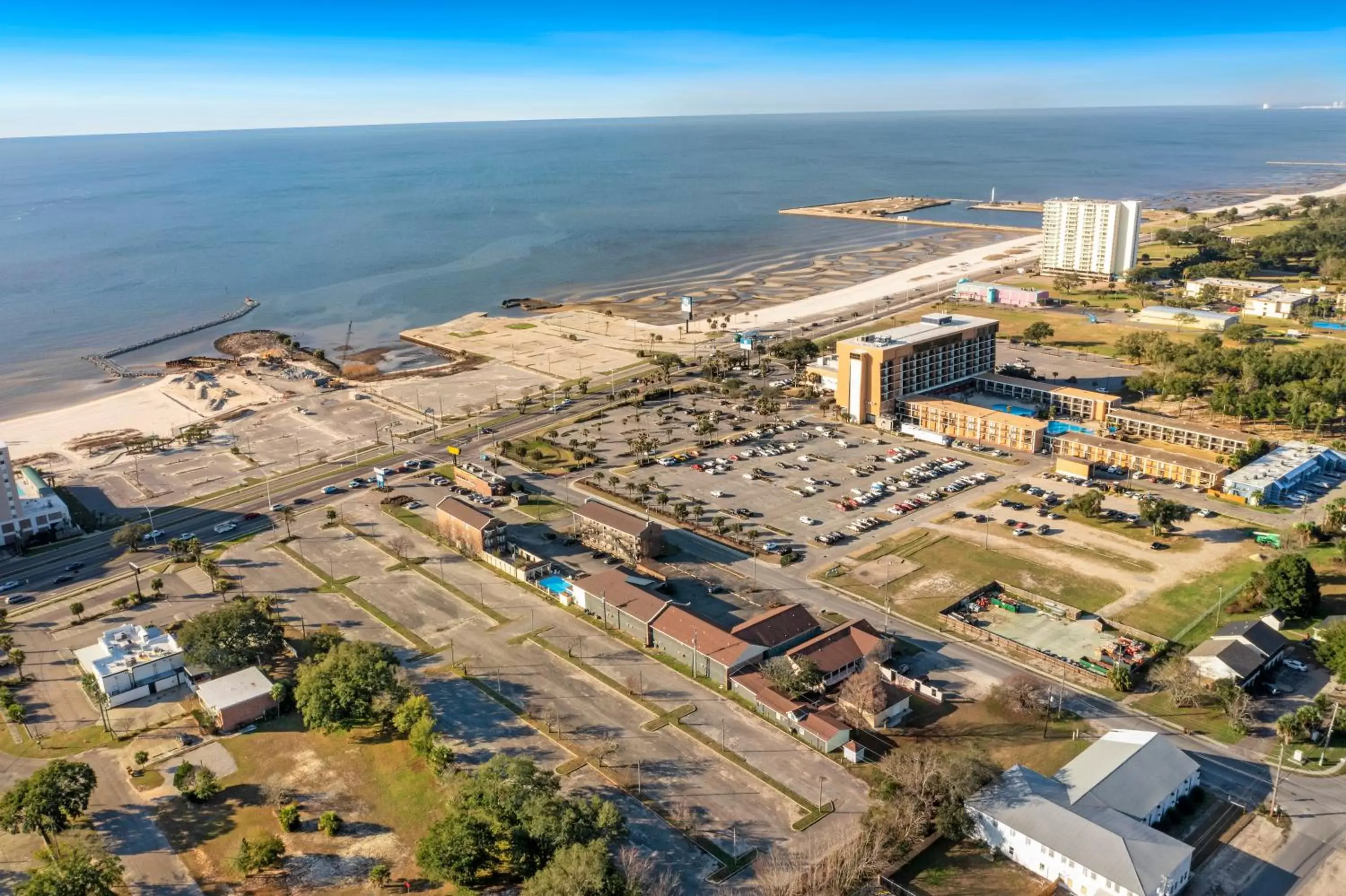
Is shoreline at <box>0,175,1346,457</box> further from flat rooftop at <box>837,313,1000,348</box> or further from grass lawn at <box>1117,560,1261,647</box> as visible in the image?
grass lawn at <box>1117,560,1261,647</box>

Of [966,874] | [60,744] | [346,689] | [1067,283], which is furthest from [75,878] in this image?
[1067,283]

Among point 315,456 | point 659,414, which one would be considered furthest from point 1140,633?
point 315,456

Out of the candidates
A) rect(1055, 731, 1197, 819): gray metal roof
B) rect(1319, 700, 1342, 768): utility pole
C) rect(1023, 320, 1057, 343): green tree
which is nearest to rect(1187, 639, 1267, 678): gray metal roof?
rect(1319, 700, 1342, 768): utility pole

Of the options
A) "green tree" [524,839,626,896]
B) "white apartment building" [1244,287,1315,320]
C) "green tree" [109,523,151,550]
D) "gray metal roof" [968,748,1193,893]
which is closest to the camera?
"green tree" [524,839,626,896]

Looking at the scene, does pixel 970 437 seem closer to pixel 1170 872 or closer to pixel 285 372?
pixel 1170 872

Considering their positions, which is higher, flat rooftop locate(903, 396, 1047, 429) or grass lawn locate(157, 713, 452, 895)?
flat rooftop locate(903, 396, 1047, 429)

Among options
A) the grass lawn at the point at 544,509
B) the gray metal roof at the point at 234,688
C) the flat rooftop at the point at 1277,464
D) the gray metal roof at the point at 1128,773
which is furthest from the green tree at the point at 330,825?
the flat rooftop at the point at 1277,464
